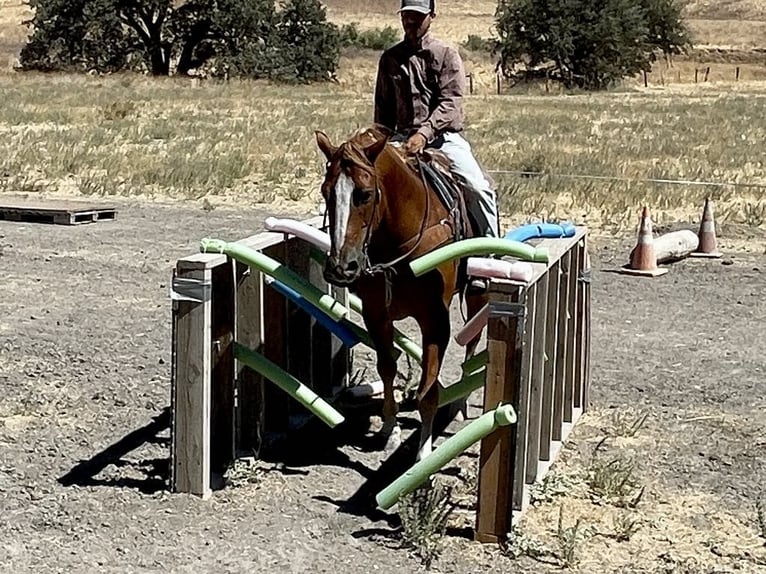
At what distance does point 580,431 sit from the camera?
275 inches

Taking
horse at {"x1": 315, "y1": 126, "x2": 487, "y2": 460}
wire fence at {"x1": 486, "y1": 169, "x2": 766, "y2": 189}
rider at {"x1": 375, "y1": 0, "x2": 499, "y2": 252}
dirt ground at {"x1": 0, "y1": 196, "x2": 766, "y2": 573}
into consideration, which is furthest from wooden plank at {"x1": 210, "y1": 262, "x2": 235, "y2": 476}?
wire fence at {"x1": 486, "y1": 169, "x2": 766, "y2": 189}

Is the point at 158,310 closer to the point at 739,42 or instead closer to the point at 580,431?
the point at 580,431

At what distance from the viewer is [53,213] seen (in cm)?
1446

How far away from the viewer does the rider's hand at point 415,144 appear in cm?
598

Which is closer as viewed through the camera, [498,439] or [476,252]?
[498,439]

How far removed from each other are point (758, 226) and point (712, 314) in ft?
16.6

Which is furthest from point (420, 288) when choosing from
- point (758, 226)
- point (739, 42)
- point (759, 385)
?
point (739, 42)

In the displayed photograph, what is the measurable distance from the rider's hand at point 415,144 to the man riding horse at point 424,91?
2cm

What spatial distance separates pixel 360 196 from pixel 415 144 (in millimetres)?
950

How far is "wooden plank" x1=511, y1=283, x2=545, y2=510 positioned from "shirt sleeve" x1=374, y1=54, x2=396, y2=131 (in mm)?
1544

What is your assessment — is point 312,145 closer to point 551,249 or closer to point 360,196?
point 551,249

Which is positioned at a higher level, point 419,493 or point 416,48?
point 416,48

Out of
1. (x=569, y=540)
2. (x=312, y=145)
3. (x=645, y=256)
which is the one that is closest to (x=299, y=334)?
(x=569, y=540)

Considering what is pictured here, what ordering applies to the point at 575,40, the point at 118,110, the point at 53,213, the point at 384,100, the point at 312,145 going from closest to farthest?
the point at 384,100, the point at 53,213, the point at 312,145, the point at 118,110, the point at 575,40
